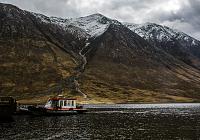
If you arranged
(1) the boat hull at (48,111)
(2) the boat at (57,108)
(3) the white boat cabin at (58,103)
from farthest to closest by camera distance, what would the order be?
(3) the white boat cabin at (58,103), (2) the boat at (57,108), (1) the boat hull at (48,111)

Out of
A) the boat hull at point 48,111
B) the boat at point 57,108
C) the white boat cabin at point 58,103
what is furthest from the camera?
the white boat cabin at point 58,103

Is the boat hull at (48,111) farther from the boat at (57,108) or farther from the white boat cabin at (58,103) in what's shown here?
the white boat cabin at (58,103)

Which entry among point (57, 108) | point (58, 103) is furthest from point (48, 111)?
point (58, 103)

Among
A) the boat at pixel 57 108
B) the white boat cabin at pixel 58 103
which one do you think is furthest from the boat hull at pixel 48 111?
the white boat cabin at pixel 58 103

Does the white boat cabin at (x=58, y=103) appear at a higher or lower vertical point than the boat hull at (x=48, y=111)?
higher

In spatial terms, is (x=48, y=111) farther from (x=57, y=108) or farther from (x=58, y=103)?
(x=58, y=103)

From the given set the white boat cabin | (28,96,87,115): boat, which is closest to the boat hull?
(28,96,87,115): boat

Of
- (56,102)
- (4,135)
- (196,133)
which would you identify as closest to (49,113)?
(56,102)

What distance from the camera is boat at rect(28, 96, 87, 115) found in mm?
124125

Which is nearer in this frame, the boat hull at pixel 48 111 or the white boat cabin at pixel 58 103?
the boat hull at pixel 48 111

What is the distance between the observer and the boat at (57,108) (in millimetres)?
124125

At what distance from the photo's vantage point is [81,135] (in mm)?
74188

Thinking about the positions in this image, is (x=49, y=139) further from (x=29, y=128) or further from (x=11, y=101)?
(x=11, y=101)

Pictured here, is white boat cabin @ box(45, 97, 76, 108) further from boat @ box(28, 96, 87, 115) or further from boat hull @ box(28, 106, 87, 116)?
boat hull @ box(28, 106, 87, 116)
